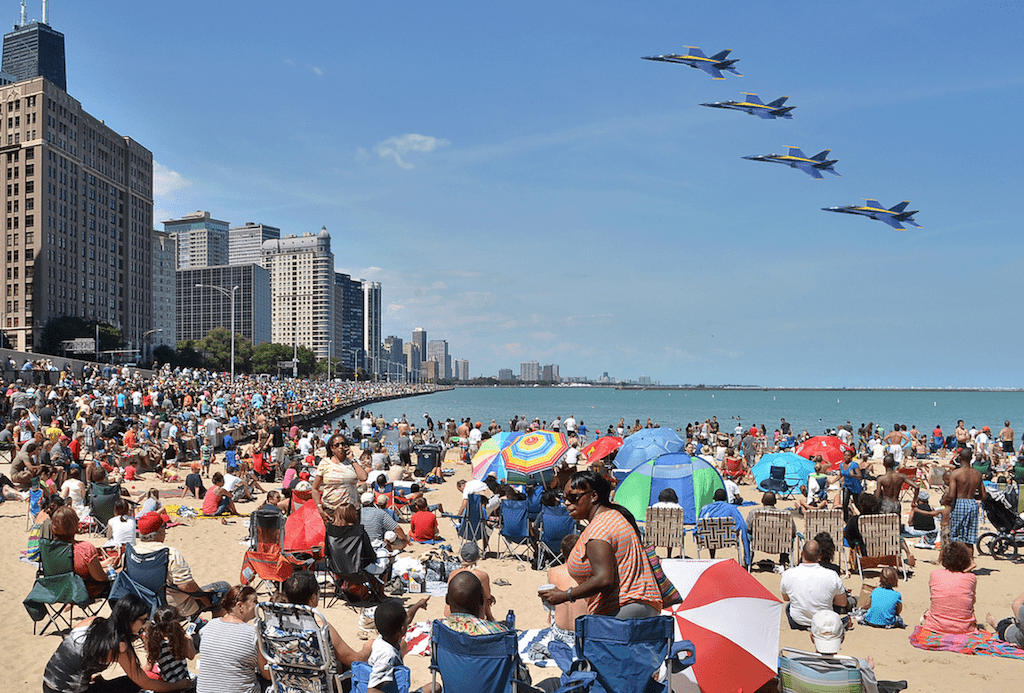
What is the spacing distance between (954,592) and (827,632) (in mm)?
2436

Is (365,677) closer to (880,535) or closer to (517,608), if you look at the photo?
(517,608)

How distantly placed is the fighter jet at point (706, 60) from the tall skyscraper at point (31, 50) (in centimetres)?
22097

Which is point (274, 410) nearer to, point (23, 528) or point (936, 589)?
point (23, 528)

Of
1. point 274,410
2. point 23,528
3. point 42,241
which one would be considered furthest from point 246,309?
point 23,528

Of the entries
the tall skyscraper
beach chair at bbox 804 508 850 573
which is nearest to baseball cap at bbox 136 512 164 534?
beach chair at bbox 804 508 850 573

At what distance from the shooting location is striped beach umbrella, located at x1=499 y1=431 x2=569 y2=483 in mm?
11828

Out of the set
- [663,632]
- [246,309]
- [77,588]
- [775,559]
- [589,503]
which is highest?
[246,309]

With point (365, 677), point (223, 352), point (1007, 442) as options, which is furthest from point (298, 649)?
point (223, 352)

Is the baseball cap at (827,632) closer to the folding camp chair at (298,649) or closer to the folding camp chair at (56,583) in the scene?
the folding camp chair at (298,649)

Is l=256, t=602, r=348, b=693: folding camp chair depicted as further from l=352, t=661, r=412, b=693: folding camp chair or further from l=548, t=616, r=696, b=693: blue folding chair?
l=548, t=616, r=696, b=693: blue folding chair

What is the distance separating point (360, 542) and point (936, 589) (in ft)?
19.2

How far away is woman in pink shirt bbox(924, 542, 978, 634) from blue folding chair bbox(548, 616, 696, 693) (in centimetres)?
387

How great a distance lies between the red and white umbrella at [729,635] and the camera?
466 cm

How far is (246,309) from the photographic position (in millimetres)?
179875
